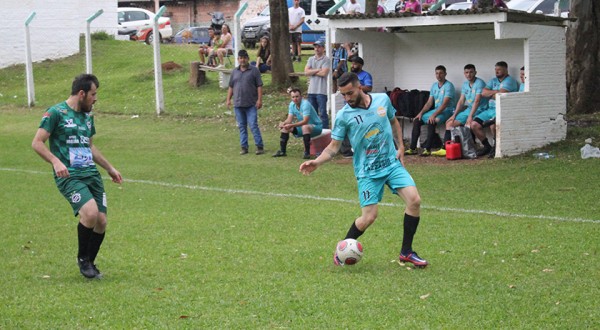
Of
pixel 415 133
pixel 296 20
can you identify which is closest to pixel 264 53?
pixel 296 20

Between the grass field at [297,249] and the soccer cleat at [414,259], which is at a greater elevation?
the soccer cleat at [414,259]

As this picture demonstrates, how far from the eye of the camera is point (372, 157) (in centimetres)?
857

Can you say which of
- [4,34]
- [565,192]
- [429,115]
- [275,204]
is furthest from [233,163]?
[4,34]

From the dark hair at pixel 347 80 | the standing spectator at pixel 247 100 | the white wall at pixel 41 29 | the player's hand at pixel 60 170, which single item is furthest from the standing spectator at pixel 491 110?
the white wall at pixel 41 29

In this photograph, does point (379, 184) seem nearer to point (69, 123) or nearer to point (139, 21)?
point (69, 123)

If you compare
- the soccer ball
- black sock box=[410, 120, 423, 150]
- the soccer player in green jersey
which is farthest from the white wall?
the soccer ball

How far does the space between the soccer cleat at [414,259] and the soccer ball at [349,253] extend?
42 cm

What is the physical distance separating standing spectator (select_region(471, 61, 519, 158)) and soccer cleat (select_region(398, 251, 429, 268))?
8.60 meters

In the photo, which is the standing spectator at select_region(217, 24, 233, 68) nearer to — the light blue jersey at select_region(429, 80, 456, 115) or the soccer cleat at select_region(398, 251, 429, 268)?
the light blue jersey at select_region(429, 80, 456, 115)

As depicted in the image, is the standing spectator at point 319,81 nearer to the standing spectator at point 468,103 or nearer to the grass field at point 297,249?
the grass field at point 297,249

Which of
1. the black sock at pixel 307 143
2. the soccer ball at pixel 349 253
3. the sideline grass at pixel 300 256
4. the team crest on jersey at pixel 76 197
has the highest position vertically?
the team crest on jersey at pixel 76 197

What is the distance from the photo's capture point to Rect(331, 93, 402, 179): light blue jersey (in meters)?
8.53

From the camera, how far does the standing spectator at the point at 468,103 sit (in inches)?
669

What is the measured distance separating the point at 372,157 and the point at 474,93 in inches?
352
